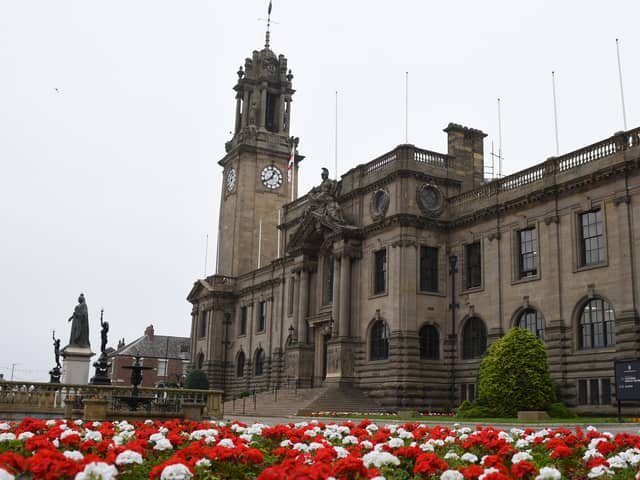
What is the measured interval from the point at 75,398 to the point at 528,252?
1062 inches

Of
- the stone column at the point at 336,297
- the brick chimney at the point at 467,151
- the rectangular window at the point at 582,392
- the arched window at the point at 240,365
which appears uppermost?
the brick chimney at the point at 467,151

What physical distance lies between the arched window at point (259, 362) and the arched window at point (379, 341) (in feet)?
73.9

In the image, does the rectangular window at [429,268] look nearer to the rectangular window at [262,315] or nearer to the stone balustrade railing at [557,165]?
the stone balustrade railing at [557,165]

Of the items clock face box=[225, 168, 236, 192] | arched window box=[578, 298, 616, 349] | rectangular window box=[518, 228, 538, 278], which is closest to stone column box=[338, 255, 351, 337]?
rectangular window box=[518, 228, 538, 278]

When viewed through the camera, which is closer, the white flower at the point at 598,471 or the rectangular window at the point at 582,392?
the white flower at the point at 598,471

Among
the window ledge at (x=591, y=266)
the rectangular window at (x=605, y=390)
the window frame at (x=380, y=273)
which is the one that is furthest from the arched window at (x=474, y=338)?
the rectangular window at (x=605, y=390)

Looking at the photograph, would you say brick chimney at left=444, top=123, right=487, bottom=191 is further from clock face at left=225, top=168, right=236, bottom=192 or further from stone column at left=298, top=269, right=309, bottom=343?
clock face at left=225, top=168, right=236, bottom=192

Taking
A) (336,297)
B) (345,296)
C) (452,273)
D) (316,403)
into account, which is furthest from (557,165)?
(316,403)

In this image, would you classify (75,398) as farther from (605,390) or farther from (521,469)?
(521,469)

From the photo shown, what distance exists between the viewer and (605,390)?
37625 mm

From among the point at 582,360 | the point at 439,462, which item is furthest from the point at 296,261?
the point at 439,462

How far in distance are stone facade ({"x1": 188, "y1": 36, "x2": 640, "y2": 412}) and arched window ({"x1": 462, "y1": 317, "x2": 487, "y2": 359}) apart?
0.34 feet

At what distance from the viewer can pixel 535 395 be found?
3628 centimetres

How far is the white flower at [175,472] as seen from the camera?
6.93 metres
